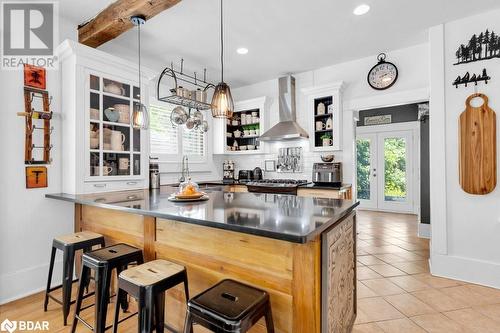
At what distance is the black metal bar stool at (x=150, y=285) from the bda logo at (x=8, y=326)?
121cm

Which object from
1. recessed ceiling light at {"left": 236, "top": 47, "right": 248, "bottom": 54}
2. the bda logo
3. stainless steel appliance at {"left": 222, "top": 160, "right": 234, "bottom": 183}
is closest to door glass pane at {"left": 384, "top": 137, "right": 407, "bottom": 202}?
stainless steel appliance at {"left": 222, "top": 160, "right": 234, "bottom": 183}

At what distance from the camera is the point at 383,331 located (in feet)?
6.38

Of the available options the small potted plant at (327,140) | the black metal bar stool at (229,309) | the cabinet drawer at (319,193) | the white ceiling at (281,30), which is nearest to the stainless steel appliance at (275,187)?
the cabinet drawer at (319,193)

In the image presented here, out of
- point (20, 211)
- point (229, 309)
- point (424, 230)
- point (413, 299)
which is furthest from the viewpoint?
point (424, 230)

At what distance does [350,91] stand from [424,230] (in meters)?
2.69

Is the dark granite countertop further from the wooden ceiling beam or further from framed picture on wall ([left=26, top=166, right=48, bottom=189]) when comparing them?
the wooden ceiling beam

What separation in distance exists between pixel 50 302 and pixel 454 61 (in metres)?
4.82

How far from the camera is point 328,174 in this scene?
157 inches

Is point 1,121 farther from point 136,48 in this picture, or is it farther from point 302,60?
A: point 302,60

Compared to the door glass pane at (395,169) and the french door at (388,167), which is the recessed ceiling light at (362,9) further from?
the door glass pane at (395,169)

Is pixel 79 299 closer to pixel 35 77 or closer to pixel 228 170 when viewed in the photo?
pixel 35 77

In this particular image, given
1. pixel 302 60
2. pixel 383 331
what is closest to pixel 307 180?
pixel 302 60

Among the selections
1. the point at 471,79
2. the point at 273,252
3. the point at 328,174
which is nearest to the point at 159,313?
the point at 273,252

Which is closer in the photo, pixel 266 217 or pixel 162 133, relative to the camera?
pixel 266 217
